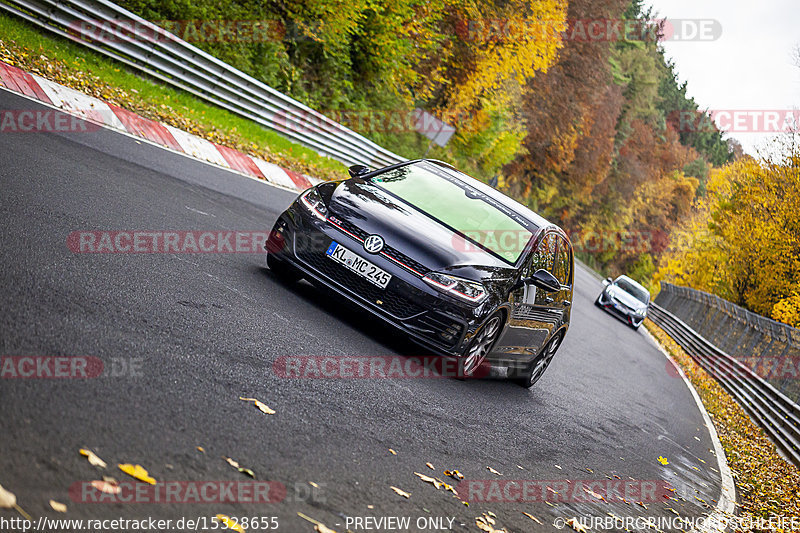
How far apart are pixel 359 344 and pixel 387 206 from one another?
4.49 feet

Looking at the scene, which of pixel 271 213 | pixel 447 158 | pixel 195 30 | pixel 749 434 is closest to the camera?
pixel 271 213

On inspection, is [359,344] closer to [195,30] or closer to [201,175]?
[201,175]

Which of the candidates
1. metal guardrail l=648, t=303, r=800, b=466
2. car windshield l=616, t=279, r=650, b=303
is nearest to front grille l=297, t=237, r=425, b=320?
metal guardrail l=648, t=303, r=800, b=466

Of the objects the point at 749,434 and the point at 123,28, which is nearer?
the point at 749,434

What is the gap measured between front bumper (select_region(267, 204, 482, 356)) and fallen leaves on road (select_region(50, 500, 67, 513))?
4.23 meters

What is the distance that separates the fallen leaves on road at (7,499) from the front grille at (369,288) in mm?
4339

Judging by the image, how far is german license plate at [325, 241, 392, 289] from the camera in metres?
7.14

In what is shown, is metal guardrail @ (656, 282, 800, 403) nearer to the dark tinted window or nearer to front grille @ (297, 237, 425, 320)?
the dark tinted window

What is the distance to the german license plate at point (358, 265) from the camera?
7145 millimetres

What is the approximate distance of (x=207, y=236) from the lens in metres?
8.91

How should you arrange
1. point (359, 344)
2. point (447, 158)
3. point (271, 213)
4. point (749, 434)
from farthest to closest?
point (447, 158)
point (749, 434)
point (271, 213)
point (359, 344)

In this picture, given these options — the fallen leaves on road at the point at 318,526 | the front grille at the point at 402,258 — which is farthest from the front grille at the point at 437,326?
the fallen leaves on road at the point at 318,526

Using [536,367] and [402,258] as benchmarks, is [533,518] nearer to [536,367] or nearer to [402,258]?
[402,258]

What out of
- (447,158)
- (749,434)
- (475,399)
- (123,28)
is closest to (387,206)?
(475,399)
